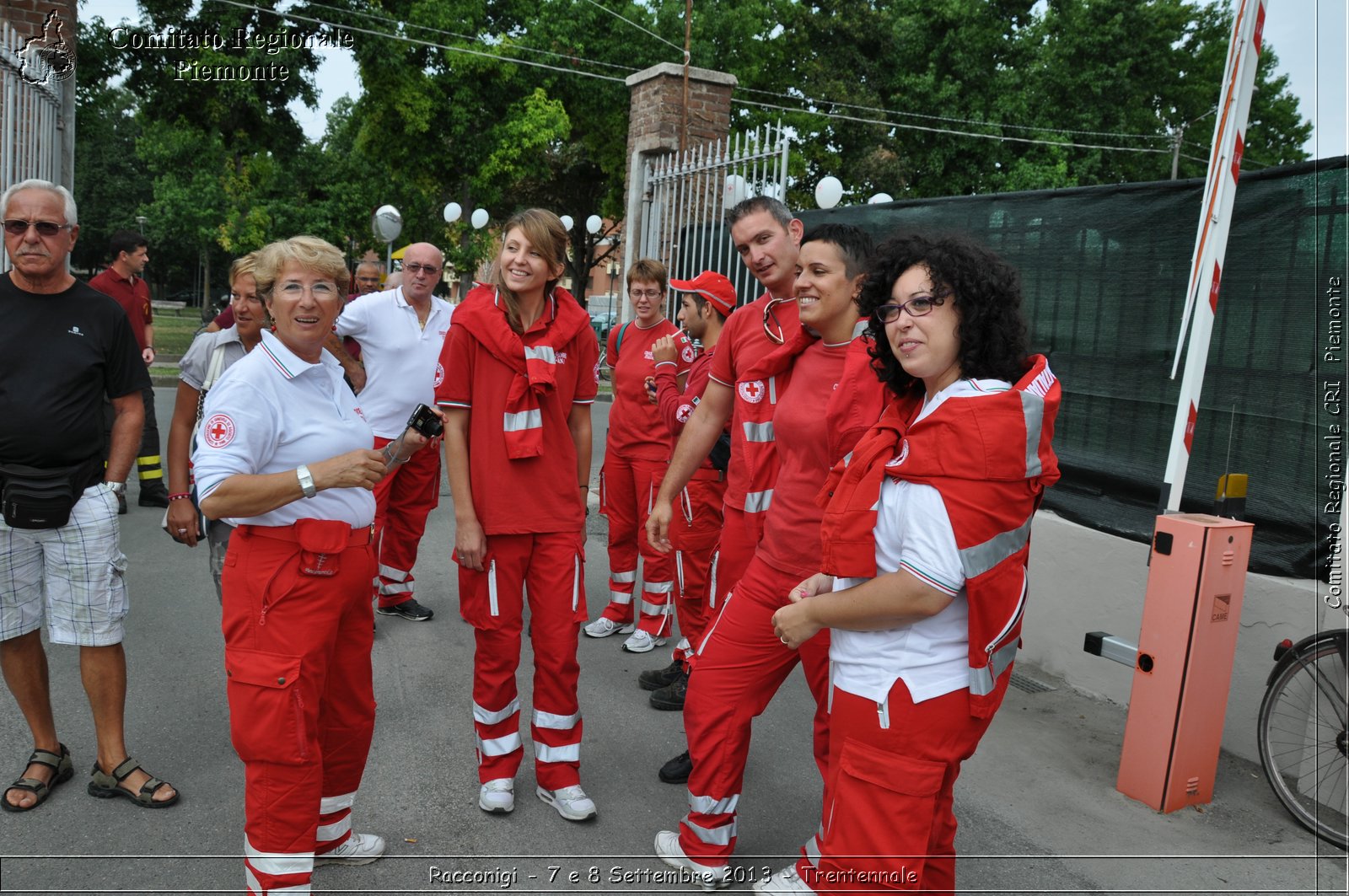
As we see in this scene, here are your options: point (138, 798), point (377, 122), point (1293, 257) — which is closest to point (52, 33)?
point (138, 798)

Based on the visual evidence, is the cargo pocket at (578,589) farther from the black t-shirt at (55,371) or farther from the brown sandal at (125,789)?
the black t-shirt at (55,371)

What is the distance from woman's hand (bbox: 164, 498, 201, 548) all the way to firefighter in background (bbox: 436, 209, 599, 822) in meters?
0.97

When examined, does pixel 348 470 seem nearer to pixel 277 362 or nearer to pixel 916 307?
pixel 277 362

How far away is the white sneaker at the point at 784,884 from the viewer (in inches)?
126

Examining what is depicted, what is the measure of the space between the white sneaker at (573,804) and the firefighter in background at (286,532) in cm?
109

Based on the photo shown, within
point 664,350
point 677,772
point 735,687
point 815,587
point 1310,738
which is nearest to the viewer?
point 815,587

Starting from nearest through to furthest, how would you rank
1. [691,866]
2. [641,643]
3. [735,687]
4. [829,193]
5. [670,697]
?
[735,687]
[691,866]
[670,697]
[641,643]
[829,193]

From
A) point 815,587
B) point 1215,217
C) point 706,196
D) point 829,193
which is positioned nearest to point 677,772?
point 815,587

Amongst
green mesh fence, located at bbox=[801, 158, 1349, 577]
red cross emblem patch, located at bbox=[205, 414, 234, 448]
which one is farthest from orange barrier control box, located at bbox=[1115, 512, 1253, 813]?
red cross emblem patch, located at bbox=[205, 414, 234, 448]

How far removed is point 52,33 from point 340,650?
7005 mm

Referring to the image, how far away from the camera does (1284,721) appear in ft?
13.2

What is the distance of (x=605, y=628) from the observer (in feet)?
19.9

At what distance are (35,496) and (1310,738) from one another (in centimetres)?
491

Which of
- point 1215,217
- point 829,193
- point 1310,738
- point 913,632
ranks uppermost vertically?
point 829,193
